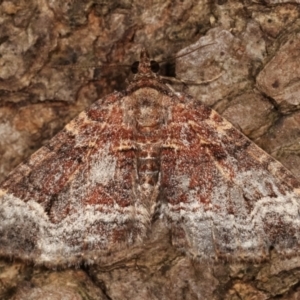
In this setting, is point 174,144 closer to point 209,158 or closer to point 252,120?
point 209,158

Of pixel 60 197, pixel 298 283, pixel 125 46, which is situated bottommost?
pixel 298 283

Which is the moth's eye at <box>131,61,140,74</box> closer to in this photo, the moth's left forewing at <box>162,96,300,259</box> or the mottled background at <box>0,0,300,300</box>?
the mottled background at <box>0,0,300,300</box>

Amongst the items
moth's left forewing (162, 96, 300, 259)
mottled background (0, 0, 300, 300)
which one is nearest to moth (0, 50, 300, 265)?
moth's left forewing (162, 96, 300, 259)

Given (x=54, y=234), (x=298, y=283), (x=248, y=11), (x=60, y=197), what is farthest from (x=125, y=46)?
(x=298, y=283)

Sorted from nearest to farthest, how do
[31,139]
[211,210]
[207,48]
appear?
1. [211,210]
2. [207,48]
3. [31,139]

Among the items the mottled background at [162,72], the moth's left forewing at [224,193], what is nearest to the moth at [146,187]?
the moth's left forewing at [224,193]

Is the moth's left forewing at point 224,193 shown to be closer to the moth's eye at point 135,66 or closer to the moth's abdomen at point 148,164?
the moth's abdomen at point 148,164

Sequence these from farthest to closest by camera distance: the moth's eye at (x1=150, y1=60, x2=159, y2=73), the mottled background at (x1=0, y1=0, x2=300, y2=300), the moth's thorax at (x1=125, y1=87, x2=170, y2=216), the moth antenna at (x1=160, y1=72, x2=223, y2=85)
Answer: the moth's eye at (x1=150, y1=60, x2=159, y2=73)
the moth antenna at (x1=160, y1=72, x2=223, y2=85)
the moth's thorax at (x1=125, y1=87, x2=170, y2=216)
the mottled background at (x1=0, y1=0, x2=300, y2=300)
